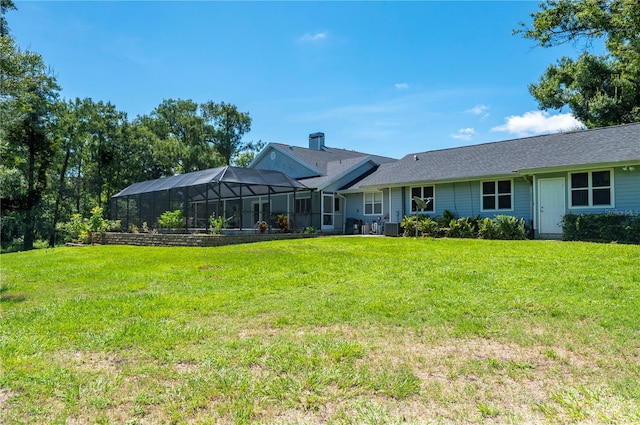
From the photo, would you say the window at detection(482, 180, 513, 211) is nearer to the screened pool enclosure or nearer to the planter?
the screened pool enclosure

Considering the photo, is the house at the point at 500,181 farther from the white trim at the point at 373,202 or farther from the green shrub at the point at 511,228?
the green shrub at the point at 511,228

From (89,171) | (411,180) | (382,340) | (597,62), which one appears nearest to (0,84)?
(382,340)

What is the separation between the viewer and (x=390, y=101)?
1892 centimetres

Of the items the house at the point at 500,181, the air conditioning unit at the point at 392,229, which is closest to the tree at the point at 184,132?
the house at the point at 500,181

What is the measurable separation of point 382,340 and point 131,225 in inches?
847

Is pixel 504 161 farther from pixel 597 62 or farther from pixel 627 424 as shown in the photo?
pixel 627 424

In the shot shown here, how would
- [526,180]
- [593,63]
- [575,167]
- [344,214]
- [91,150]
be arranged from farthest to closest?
[91,150], [593,63], [344,214], [526,180], [575,167]

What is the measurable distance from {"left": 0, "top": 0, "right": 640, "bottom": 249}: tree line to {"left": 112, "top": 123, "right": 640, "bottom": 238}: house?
4.06 metres

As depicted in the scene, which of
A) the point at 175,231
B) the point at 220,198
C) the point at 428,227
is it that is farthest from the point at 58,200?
the point at 428,227

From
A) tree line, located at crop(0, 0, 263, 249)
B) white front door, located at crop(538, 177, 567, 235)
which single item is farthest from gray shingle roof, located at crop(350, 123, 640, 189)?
tree line, located at crop(0, 0, 263, 249)

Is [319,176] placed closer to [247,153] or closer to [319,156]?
[319,156]

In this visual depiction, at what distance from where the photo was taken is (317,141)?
95.1 ft

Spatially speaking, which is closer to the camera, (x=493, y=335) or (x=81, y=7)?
(x=493, y=335)

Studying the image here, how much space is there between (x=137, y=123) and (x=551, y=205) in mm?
36306
